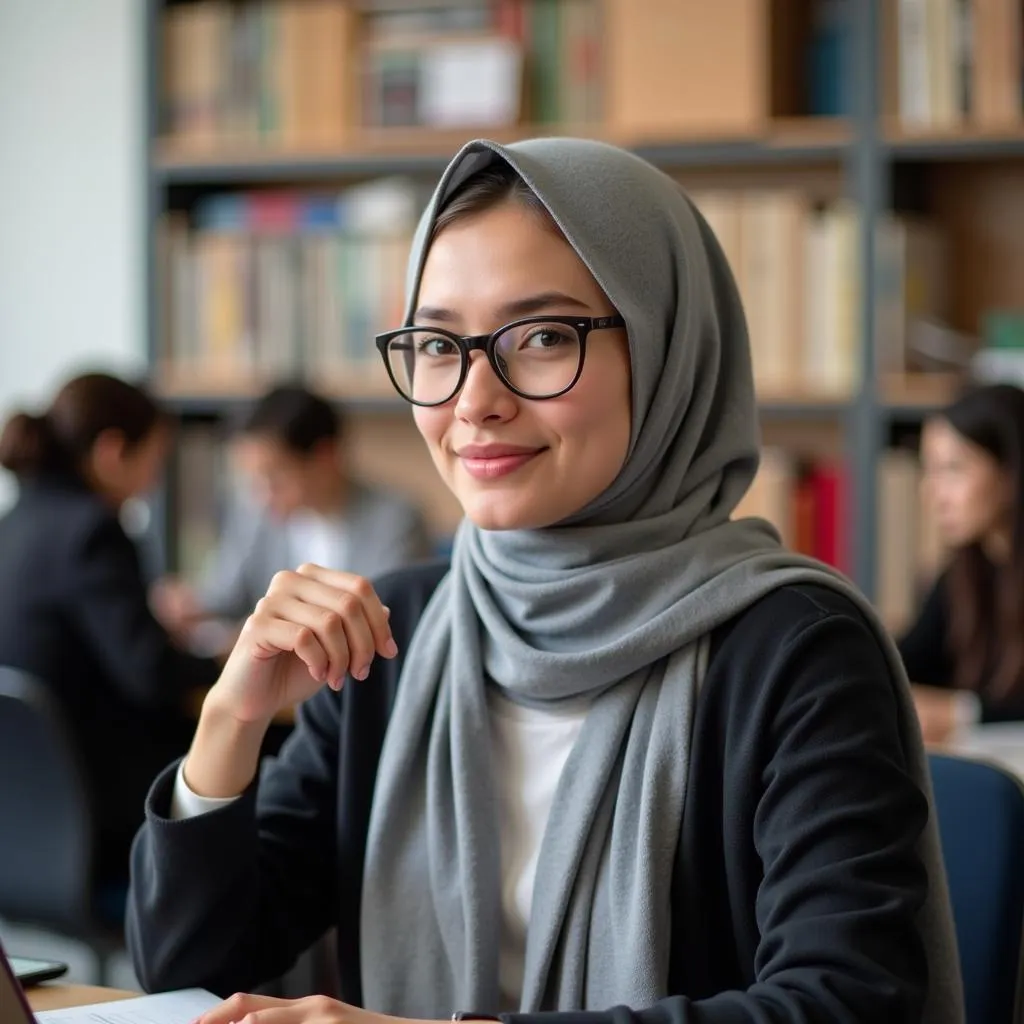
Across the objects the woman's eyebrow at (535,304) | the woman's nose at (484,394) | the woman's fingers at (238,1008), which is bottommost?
the woman's fingers at (238,1008)

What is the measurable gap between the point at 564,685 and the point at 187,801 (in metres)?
0.30

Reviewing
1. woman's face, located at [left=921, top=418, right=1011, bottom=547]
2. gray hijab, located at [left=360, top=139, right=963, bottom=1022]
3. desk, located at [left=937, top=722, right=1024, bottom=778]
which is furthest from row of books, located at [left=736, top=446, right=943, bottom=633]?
Result: gray hijab, located at [left=360, top=139, right=963, bottom=1022]

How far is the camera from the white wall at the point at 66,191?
4.19 meters

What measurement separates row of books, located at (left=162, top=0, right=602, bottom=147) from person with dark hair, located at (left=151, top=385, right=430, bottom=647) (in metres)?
0.66

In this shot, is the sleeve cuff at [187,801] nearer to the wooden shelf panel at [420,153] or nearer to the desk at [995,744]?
the desk at [995,744]

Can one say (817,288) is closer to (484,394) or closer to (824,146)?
(824,146)

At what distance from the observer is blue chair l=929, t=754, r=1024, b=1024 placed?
1.35 meters

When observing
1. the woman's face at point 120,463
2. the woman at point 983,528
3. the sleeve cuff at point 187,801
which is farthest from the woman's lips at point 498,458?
the woman's face at point 120,463

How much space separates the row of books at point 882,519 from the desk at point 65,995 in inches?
85.6

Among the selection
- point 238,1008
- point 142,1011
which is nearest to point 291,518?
point 142,1011

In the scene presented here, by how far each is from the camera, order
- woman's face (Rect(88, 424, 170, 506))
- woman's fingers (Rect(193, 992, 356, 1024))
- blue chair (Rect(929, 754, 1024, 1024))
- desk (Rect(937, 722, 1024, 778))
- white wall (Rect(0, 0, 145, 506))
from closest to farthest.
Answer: woman's fingers (Rect(193, 992, 356, 1024)), blue chair (Rect(929, 754, 1024, 1024)), desk (Rect(937, 722, 1024, 778)), woman's face (Rect(88, 424, 170, 506)), white wall (Rect(0, 0, 145, 506))

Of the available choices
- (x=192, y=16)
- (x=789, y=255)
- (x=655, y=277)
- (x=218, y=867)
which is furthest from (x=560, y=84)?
(x=218, y=867)

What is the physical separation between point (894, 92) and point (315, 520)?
5.13ft

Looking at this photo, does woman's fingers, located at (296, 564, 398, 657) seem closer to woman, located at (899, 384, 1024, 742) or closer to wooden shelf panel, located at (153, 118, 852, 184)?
woman, located at (899, 384, 1024, 742)
